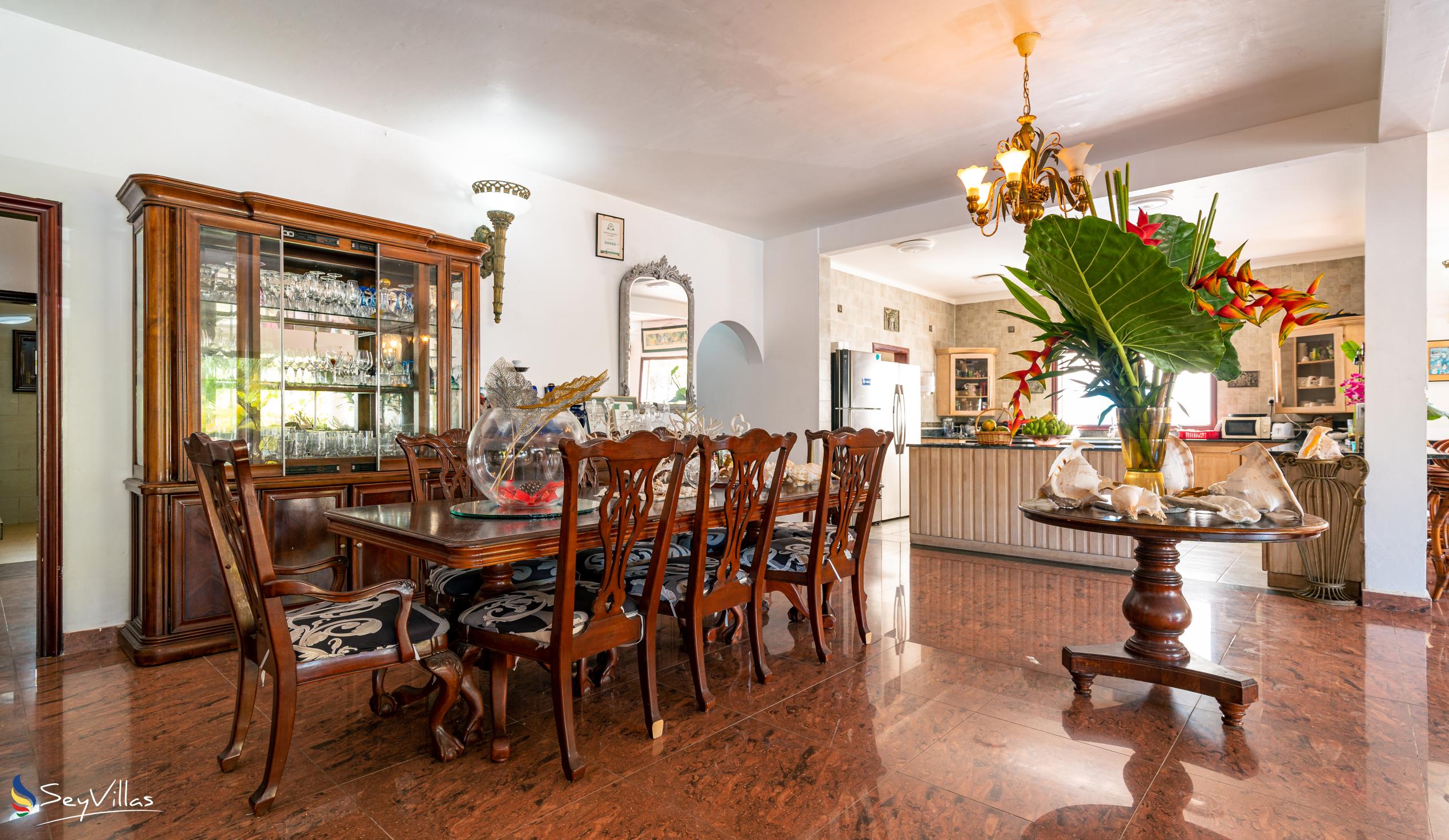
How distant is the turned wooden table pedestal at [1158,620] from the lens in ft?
6.82

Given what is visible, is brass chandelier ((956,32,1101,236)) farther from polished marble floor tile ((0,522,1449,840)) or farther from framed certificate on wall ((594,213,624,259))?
framed certificate on wall ((594,213,624,259))

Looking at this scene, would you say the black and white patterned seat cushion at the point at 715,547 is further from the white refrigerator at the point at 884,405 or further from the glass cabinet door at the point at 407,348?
the white refrigerator at the point at 884,405

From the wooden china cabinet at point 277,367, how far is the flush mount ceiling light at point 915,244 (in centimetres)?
357

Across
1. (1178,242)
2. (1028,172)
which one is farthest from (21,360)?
(1178,242)

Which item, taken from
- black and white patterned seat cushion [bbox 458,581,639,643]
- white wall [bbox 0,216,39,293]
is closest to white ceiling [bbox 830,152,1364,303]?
black and white patterned seat cushion [bbox 458,581,639,643]

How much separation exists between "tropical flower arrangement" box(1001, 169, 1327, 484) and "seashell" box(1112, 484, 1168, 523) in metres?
0.23

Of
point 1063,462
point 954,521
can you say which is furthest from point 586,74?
point 954,521

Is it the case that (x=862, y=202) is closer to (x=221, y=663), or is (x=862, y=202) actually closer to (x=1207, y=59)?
(x=1207, y=59)

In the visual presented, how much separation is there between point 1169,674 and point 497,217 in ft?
13.6

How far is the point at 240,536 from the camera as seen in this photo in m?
1.82

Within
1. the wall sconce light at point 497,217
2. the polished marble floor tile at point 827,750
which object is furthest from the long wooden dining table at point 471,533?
the wall sconce light at point 497,217

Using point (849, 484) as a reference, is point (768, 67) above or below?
above

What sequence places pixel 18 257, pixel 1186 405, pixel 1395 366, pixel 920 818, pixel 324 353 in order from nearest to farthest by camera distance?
pixel 920 818 < pixel 324 353 < pixel 1395 366 < pixel 18 257 < pixel 1186 405

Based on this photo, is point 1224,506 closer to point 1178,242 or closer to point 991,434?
point 1178,242
